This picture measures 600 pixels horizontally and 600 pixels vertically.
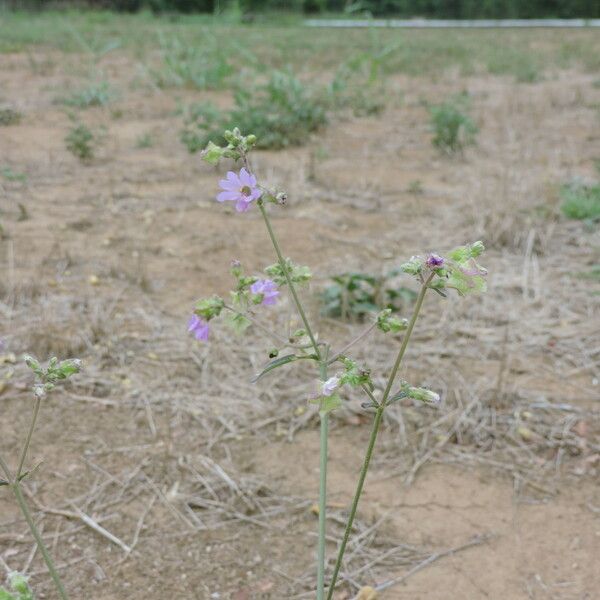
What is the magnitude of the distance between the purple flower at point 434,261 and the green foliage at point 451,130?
4.02 metres

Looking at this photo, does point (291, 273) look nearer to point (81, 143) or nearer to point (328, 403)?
point (328, 403)

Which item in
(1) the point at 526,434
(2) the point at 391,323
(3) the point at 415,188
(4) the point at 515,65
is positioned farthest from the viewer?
(4) the point at 515,65

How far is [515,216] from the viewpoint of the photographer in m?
3.74

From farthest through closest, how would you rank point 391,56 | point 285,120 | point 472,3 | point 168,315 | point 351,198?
1. point 472,3
2. point 391,56
3. point 285,120
4. point 351,198
5. point 168,315

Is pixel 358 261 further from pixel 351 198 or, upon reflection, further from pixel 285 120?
pixel 285 120

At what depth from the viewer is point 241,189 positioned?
1.34 metres

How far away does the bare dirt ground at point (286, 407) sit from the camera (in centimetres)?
197

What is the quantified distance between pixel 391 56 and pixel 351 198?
5648mm

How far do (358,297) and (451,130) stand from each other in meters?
2.40

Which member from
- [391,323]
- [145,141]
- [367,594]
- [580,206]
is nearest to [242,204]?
[391,323]

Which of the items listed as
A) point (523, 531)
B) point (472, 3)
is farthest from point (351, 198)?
point (472, 3)

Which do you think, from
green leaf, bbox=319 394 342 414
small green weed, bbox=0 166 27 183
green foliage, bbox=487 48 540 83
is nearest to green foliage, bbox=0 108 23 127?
small green weed, bbox=0 166 27 183

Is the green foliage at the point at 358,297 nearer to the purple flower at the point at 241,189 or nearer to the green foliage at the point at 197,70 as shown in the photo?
the purple flower at the point at 241,189

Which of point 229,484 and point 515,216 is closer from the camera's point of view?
point 229,484
